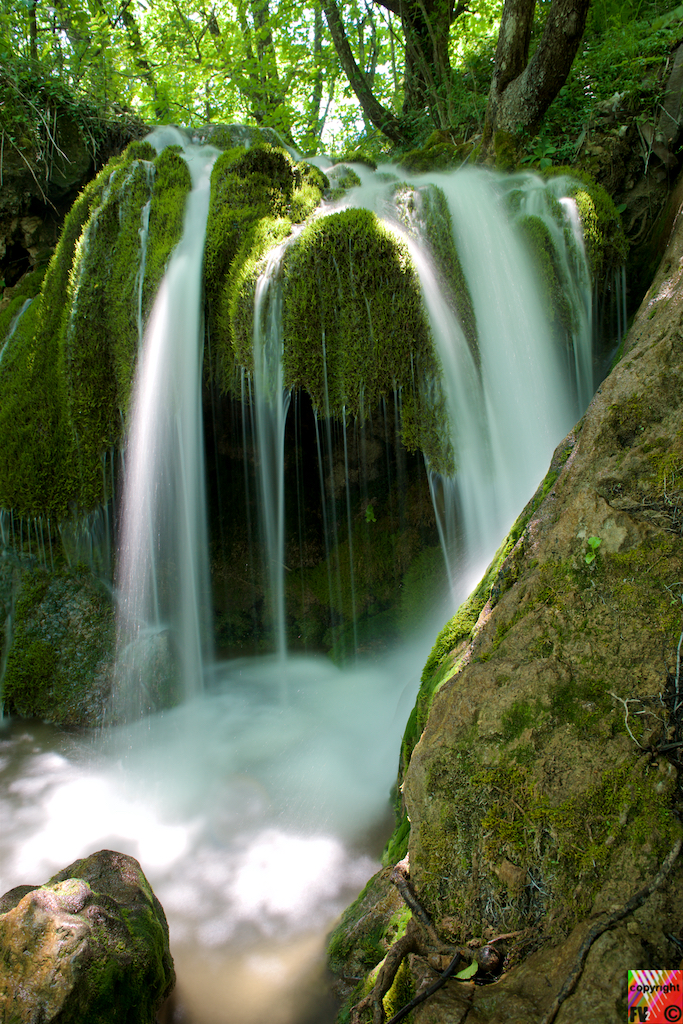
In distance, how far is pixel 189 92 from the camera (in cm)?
1009

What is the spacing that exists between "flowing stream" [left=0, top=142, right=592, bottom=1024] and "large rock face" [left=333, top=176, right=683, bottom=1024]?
1089 mm

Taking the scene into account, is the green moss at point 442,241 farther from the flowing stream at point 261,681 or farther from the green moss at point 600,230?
the green moss at point 600,230

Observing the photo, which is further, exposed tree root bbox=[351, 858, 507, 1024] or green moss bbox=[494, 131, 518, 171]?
green moss bbox=[494, 131, 518, 171]

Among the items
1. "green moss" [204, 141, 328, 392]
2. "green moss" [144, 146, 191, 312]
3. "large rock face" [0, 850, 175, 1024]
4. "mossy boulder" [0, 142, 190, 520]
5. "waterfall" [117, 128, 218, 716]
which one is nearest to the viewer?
"large rock face" [0, 850, 175, 1024]

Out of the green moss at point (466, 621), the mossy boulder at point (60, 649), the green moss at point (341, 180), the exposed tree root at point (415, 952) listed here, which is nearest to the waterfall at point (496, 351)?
the green moss at point (341, 180)

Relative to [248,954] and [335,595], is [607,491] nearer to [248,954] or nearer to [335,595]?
[248,954]

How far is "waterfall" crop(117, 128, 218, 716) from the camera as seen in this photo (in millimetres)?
4668

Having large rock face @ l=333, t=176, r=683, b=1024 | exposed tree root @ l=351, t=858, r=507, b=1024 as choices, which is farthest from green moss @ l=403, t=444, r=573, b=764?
exposed tree root @ l=351, t=858, r=507, b=1024

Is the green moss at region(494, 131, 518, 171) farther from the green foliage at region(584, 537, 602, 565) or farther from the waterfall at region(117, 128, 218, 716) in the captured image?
the green foliage at region(584, 537, 602, 565)

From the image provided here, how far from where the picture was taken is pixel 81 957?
6.59 ft

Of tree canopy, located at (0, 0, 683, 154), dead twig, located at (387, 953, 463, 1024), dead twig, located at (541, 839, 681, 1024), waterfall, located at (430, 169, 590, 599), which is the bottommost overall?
dead twig, located at (387, 953, 463, 1024)

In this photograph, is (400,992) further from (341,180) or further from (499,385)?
(341,180)

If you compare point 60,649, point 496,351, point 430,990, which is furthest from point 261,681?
point 430,990

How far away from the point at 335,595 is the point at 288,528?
757 millimetres
